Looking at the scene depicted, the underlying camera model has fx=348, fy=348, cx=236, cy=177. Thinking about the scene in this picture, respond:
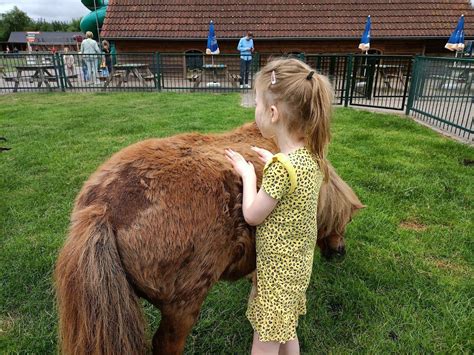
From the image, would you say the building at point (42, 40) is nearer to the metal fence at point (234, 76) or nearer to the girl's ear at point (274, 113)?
the metal fence at point (234, 76)

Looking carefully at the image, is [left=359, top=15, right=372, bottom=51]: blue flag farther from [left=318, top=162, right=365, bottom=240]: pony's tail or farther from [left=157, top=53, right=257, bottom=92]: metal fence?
[left=318, top=162, right=365, bottom=240]: pony's tail

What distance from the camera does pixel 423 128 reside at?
25.2 ft

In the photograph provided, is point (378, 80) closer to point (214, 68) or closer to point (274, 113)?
point (214, 68)

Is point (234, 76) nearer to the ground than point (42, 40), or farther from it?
nearer to the ground

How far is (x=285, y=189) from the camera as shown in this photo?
5.09ft

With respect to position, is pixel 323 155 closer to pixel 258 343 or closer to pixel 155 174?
pixel 155 174

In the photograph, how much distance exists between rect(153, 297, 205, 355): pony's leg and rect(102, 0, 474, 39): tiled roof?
18.0 metres

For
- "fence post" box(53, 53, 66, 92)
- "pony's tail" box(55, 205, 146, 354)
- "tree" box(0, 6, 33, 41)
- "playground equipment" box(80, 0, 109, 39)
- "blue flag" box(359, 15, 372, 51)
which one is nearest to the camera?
"pony's tail" box(55, 205, 146, 354)

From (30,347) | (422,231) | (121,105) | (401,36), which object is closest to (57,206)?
(30,347)

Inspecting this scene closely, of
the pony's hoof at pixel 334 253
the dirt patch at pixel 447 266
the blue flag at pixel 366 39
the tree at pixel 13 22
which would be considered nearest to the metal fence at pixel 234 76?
the blue flag at pixel 366 39

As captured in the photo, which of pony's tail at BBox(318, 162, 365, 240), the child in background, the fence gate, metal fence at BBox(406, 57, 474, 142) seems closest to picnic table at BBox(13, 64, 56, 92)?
the child in background

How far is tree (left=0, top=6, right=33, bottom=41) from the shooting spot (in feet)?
283

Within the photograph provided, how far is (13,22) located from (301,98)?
374 ft

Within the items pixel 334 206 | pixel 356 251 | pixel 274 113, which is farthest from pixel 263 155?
pixel 356 251
